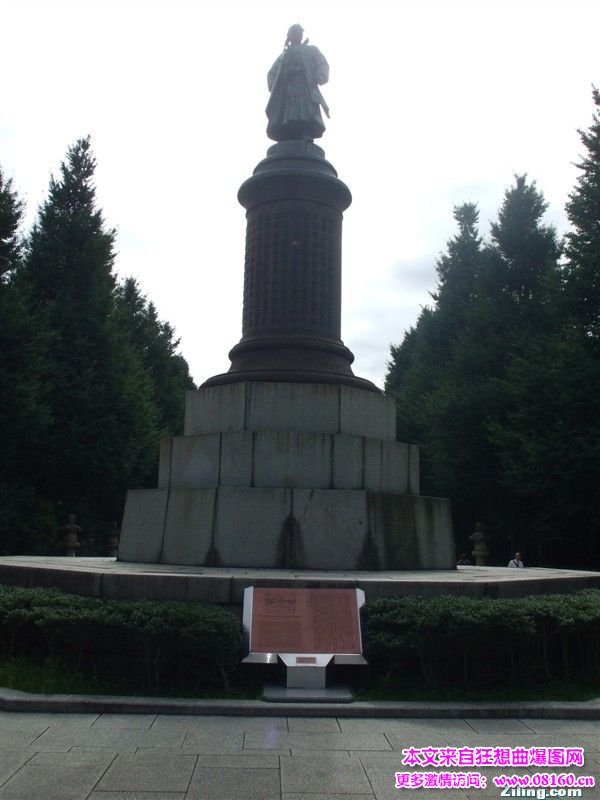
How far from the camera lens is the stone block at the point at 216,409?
11.7m

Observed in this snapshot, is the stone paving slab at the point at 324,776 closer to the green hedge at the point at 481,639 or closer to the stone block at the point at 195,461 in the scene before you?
the green hedge at the point at 481,639

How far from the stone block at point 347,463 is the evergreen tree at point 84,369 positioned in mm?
17151

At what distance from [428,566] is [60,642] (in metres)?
5.34

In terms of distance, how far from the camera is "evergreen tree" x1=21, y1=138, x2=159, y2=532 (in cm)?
2761

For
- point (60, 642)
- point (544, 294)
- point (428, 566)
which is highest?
point (544, 294)

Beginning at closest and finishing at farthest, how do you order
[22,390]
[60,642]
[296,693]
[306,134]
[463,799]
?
[463,799]
[296,693]
[60,642]
[306,134]
[22,390]

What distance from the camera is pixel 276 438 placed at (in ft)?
36.2

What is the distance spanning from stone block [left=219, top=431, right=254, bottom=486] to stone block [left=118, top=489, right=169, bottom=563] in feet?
3.03

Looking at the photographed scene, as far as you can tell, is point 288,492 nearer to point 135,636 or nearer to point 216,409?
point 216,409

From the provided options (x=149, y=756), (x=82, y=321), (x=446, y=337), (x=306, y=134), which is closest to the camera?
(x=149, y=756)

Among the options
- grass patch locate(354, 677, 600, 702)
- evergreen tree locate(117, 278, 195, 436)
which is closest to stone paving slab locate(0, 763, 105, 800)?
grass patch locate(354, 677, 600, 702)

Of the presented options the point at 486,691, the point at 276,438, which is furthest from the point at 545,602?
the point at 276,438

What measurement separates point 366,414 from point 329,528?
7.83 feet

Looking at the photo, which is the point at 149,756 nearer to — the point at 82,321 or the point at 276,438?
the point at 276,438
